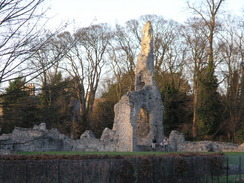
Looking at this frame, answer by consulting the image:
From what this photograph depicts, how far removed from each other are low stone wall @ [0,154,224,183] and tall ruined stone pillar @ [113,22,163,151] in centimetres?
1503

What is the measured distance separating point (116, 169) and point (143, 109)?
2259 centimetres

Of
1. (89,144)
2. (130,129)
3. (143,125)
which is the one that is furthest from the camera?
(143,125)

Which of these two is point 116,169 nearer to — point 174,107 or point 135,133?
point 135,133

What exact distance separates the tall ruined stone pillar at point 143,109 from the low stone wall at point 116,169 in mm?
15030

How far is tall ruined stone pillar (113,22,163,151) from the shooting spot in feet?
103

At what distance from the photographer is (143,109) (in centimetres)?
3584

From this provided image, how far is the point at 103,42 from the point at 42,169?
37.6 m

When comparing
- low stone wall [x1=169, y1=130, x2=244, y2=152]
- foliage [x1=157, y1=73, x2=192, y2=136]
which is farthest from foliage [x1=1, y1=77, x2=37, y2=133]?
foliage [x1=157, y1=73, x2=192, y2=136]

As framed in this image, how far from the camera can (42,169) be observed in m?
11.4

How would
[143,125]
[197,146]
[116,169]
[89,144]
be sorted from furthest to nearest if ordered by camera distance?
[143,125], [89,144], [197,146], [116,169]

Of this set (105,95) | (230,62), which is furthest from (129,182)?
(105,95)

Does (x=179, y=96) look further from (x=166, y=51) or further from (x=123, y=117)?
(x=123, y=117)

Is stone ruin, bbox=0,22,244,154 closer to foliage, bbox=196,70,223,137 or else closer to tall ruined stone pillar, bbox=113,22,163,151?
tall ruined stone pillar, bbox=113,22,163,151

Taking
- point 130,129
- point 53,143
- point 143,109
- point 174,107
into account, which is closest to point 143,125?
point 143,109
